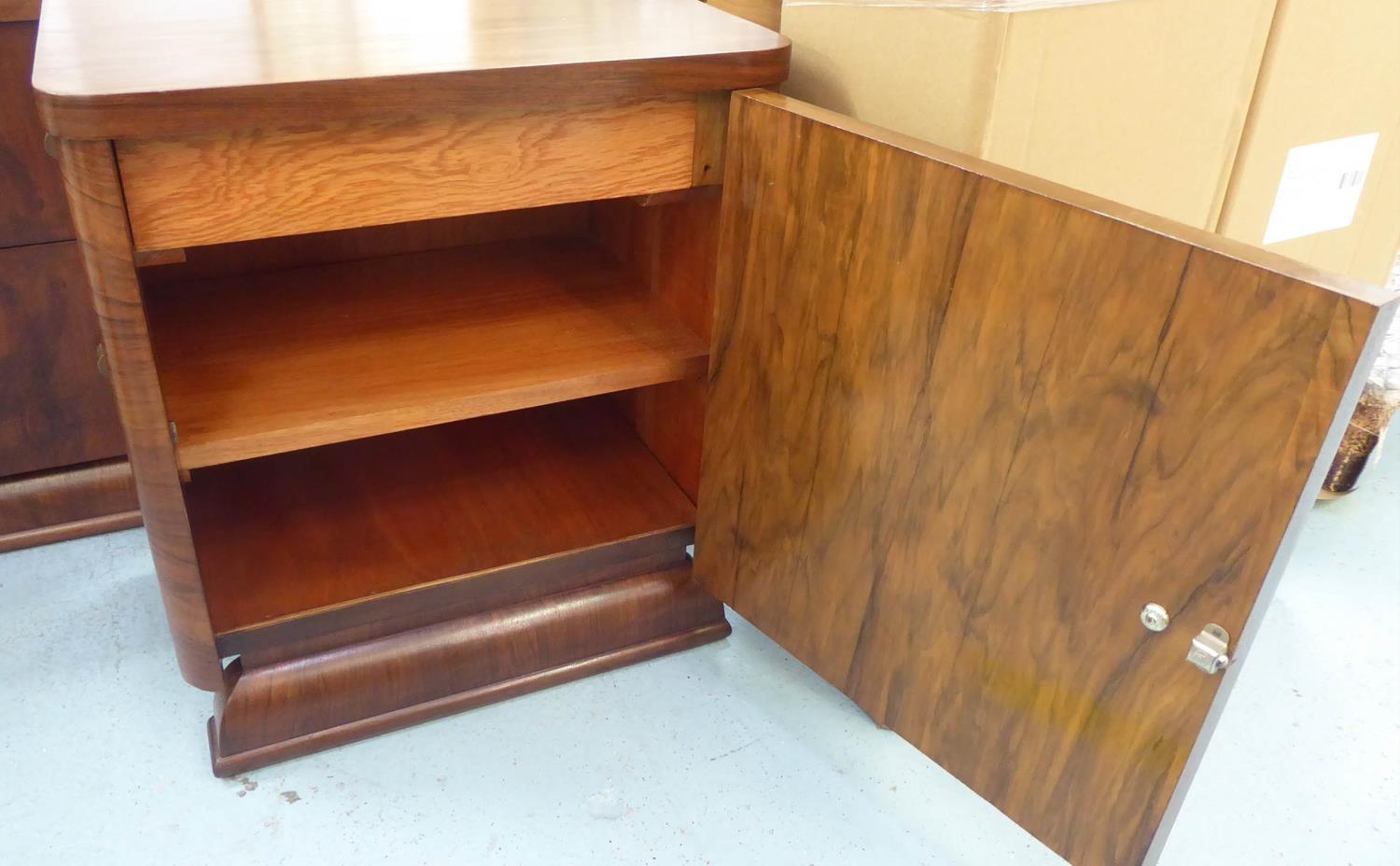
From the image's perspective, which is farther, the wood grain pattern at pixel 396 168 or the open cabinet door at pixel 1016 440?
the wood grain pattern at pixel 396 168

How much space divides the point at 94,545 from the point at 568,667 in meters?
0.56

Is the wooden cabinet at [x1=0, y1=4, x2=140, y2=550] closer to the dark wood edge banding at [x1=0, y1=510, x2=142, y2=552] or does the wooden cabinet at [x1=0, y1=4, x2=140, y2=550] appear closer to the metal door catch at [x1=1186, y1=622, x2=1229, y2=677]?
the dark wood edge banding at [x1=0, y1=510, x2=142, y2=552]

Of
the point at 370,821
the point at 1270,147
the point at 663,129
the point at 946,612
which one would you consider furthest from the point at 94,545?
the point at 1270,147

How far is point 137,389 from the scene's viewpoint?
2.39ft

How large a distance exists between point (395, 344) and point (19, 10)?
430 mm

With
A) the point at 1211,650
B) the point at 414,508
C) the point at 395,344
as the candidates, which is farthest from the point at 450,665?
the point at 1211,650

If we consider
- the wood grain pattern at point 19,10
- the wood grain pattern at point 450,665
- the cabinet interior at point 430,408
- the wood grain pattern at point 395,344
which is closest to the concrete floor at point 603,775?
the wood grain pattern at point 450,665

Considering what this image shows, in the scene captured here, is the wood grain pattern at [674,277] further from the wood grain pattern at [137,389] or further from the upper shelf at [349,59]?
the wood grain pattern at [137,389]

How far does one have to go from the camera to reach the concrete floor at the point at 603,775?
87cm

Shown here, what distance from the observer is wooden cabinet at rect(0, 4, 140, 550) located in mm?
978

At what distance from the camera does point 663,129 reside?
0.83 m

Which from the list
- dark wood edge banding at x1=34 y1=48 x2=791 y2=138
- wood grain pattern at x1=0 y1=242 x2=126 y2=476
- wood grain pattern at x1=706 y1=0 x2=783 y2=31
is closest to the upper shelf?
dark wood edge banding at x1=34 y1=48 x2=791 y2=138

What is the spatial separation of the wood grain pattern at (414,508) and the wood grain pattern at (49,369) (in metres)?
0.16

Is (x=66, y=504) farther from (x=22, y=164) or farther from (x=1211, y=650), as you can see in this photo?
(x=1211, y=650)
